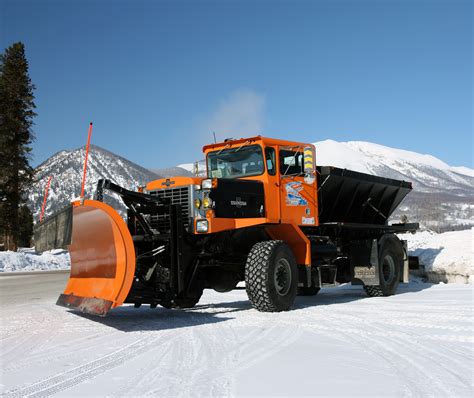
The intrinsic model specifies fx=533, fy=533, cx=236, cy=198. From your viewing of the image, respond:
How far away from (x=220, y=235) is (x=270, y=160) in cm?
170

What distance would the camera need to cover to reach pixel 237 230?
902cm

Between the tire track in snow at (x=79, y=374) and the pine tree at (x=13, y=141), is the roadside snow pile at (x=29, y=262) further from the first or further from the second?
the tire track in snow at (x=79, y=374)

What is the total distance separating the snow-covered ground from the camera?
407 cm

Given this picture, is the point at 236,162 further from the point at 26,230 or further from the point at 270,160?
the point at 26,230

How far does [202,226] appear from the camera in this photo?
8.09m

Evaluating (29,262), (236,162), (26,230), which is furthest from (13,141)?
(236,162)

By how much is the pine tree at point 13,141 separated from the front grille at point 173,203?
27.9m

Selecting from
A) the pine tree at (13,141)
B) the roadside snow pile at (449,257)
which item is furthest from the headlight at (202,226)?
the pine tree at (13,141)

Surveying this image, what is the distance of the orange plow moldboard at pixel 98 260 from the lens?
6.97 m

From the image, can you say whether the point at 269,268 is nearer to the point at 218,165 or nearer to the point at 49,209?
the point at 218,165

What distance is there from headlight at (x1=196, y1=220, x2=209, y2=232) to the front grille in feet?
0.73

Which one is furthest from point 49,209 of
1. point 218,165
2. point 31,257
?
point 218,165

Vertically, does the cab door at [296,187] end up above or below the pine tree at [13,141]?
below

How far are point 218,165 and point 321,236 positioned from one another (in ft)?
8.40
